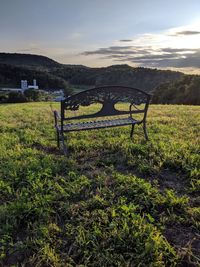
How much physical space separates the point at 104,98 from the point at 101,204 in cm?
204

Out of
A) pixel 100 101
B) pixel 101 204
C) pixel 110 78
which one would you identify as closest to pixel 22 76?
pixel 110 78

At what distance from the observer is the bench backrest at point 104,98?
412 cm

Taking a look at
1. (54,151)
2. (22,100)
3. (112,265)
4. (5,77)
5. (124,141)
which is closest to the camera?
(112,265)

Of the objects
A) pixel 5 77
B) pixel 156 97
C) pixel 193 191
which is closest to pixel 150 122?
pixel 193 191

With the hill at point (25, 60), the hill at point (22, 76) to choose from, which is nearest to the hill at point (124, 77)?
the hill at point (22, 76)

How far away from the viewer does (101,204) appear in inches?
107

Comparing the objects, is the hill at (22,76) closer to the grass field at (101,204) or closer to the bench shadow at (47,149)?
the bench shadow at (47,149)

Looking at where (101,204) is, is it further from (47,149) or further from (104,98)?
(47,149)

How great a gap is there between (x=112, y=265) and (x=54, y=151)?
2.83 metres

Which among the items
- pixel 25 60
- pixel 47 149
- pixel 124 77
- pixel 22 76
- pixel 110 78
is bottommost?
pixel 22 76

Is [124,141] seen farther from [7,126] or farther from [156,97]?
[156,97]

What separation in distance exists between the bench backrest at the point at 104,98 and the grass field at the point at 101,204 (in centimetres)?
65

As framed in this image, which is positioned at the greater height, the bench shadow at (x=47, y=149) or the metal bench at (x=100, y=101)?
the metal bench at (x=100, y=101)

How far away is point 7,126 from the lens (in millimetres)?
6570
